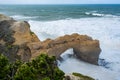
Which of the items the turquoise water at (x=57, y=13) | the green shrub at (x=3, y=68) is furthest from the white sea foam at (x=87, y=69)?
the turquoise water at (x=57, y=13)

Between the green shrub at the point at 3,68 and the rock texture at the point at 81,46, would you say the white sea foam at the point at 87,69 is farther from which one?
the green shrub at the point at 3,68

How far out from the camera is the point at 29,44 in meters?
22.9

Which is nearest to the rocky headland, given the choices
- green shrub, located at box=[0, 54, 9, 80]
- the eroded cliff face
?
the eroded cliff face

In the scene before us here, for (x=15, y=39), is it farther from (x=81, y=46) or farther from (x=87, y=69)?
(x=87, y=69)

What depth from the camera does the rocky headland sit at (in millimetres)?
→ 22469

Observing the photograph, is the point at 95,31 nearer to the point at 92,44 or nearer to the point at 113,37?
the point at 113,37

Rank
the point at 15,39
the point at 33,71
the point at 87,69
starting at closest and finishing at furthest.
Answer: the point at 33,71
the point at 15,39
the point at 87,69

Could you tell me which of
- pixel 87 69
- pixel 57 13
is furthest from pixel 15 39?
pixel 57 13

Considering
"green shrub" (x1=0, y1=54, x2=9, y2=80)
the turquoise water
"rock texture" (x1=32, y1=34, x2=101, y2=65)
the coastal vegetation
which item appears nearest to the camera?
the coastal vegetation

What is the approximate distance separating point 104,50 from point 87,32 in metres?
12.6

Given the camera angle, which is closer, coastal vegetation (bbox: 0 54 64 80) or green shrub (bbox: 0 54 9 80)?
coastal vegetation (bbox: 0 54 64 80)

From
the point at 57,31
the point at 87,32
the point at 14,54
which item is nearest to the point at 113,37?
the point at 87,32

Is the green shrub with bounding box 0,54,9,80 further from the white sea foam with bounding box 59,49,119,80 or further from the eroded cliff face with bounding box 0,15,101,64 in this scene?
the white sea foam with bounding box 59,49,119,80

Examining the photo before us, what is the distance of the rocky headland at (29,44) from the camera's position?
73.7ft
